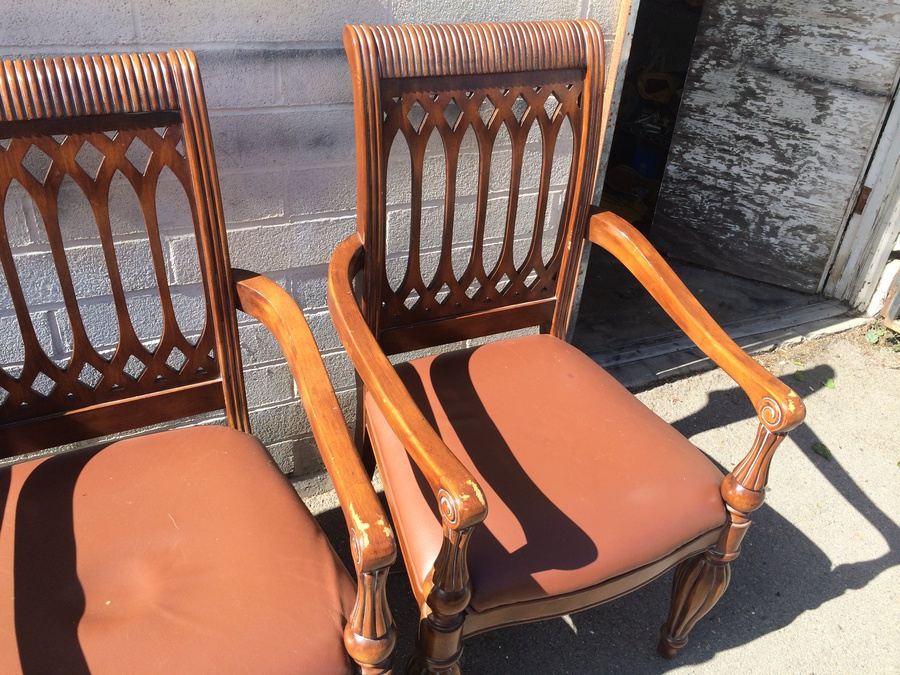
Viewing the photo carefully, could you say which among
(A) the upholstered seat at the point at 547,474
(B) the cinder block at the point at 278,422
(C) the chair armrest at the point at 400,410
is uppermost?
(C) the chair armrest at the point at 400,410

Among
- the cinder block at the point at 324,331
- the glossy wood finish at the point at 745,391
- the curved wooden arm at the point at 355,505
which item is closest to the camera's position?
the curved wooden arm at the point at 355,505

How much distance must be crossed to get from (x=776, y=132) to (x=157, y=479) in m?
2.42

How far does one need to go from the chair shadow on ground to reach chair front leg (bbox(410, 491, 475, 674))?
0.44m

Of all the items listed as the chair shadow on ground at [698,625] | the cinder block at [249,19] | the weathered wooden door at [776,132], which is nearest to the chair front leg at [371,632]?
the chair shadow on ground at [698,625]

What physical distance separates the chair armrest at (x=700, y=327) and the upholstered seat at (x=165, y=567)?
28.8 inches

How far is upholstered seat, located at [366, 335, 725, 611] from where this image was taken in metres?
1.16

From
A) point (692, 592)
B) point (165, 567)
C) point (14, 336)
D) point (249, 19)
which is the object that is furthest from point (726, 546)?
point (14, 336)

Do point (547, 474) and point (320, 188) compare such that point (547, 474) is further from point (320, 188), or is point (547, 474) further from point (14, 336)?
point (14, 336)

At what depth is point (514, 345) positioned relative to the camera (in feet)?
5.24

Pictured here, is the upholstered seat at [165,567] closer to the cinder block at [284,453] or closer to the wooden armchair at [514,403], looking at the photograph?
the wooden armchair at [514,403]

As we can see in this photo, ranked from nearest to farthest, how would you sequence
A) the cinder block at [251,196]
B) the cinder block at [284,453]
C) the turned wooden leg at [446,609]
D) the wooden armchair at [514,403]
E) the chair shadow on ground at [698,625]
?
the turned wooden leg at [446,609], the wooden armchair at [514,403], the cinder block at [251,196], the chair shadow on ground at [698,625], the cinder block at [284,453]

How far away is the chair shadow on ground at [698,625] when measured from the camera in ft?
5.26

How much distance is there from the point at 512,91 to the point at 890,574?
1.48m

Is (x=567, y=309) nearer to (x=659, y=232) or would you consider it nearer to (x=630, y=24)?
(x=630, y=24)
